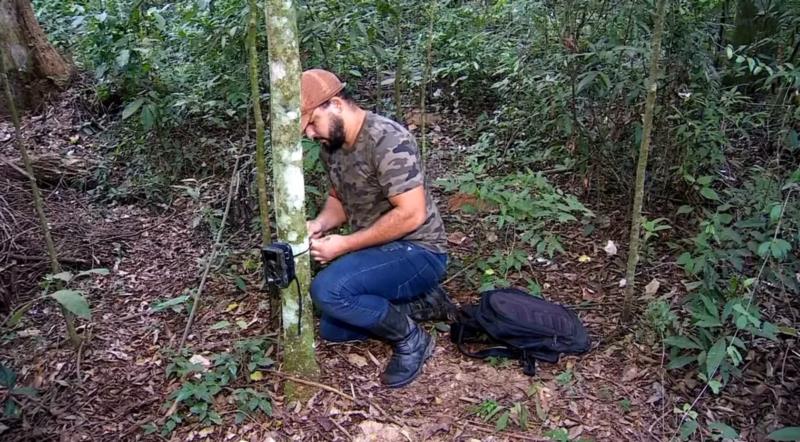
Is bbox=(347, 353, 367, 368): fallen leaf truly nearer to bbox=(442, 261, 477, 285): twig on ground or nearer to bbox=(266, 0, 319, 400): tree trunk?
bbox=(266, 0, 319, 400): tree trunk

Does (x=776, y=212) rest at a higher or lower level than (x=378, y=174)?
lower

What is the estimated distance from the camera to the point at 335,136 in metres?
2.84

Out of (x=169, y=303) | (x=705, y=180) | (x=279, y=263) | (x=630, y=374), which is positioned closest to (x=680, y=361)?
(x=630, y=374)

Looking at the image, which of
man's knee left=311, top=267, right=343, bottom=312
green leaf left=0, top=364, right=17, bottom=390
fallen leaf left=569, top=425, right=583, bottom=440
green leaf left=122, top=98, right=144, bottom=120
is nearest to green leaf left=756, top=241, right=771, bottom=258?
fallen leaf left=569, top=425, right=583, bottom=440

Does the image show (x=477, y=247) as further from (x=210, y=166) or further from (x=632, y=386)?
(x=210, y=166)

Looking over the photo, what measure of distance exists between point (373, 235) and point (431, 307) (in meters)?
0.61

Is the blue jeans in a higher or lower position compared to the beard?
lower

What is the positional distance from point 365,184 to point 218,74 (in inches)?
96.7

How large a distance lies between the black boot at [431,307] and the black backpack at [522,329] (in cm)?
15

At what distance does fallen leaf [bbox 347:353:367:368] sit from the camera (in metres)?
3.01

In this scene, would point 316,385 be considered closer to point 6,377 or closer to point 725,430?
point 6,377

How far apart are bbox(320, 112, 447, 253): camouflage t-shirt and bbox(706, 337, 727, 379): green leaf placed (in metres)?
1.29

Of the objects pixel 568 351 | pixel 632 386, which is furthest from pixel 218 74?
pixel 632 386

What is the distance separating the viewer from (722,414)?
259 centimetres
